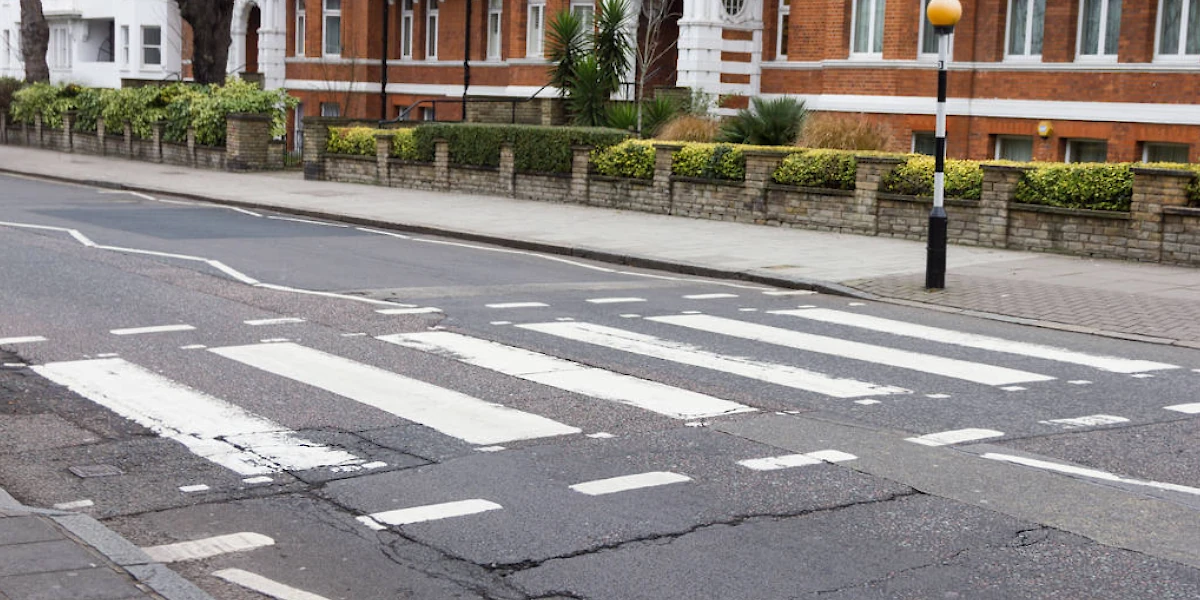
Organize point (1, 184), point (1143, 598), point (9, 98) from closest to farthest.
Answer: point (1143, 598) < point (1, 184) < point (9, 98)

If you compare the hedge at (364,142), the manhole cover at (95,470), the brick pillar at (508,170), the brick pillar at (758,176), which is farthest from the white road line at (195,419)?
the hedge at (364,142)

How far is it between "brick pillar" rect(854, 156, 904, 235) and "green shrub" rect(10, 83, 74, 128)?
29.6 metres

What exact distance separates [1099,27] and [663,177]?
31.4 feet

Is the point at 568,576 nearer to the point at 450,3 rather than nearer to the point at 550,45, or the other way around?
the point at 550,45

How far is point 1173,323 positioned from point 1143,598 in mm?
8418

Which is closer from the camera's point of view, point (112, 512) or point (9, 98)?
point (112, 512)

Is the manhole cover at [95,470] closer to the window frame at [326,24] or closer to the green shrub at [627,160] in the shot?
the green shrub at [627,160]

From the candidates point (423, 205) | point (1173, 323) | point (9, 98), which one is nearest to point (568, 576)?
point (1173, 323)

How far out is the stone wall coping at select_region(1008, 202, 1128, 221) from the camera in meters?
18.6

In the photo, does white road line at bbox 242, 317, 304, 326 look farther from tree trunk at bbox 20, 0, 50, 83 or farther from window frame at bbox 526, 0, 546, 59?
tree trunk at bbox 20, 0, 50, 83

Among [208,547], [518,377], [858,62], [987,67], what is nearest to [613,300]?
[518,377]

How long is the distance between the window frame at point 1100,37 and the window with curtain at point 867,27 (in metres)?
4.35

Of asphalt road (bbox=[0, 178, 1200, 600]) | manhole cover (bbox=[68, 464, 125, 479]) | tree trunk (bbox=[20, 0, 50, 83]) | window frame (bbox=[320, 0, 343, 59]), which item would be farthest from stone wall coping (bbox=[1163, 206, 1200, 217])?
tree trunk (bbox=[20, 0, 50, 83])

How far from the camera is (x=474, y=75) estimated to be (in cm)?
4447
